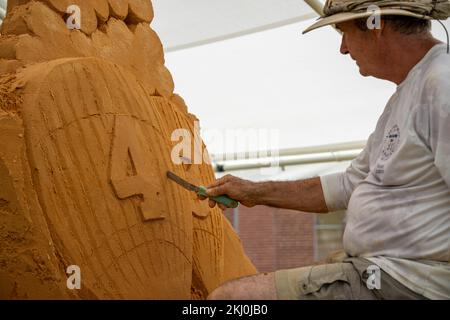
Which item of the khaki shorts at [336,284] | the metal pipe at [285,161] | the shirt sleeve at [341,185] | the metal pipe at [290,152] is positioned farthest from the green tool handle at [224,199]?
the metal pipe at [285,161]

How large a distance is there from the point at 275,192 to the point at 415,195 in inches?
20.6

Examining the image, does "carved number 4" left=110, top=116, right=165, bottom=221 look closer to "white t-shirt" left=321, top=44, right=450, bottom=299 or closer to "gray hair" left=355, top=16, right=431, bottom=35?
"white t-shirt" left=321, top=44, right=450, bottom=299

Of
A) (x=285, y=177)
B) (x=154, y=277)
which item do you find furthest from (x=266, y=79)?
(x=154, y=277)

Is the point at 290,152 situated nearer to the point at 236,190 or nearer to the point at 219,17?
the point at 219,17

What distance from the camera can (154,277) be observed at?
199cm

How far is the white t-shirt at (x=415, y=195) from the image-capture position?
1.50 m

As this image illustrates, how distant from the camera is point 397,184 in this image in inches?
62.2

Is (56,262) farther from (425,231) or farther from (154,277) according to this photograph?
(425,231)

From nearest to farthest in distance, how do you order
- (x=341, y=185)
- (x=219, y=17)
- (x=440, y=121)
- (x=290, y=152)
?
(x=440, y=121), (x=341, y=185), (x=219, y=17), (x=290, y=152)

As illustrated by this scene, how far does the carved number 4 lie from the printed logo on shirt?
0.74 m

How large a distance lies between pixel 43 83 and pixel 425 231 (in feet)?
3.61

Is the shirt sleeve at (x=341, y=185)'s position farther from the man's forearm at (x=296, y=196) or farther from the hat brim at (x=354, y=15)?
the hat brim at (x=354, y=15)

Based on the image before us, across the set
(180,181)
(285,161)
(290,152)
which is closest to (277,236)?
(285,161)

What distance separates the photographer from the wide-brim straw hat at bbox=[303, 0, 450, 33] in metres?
1.62
